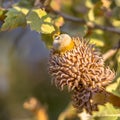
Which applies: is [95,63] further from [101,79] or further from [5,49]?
[5,49]

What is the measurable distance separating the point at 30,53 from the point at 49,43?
3388 millimetres

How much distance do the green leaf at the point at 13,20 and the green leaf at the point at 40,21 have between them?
0.15 ft

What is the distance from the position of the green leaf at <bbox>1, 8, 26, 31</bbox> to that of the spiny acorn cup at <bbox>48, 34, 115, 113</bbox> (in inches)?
10.0

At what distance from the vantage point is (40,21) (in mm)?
2676

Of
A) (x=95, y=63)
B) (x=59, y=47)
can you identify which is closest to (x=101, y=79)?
(x=95, y=63)

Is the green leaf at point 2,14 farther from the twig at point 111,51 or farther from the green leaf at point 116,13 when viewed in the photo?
the green leaf at point 116,13

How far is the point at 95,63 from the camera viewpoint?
2.50m

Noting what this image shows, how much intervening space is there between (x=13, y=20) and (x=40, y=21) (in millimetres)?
131

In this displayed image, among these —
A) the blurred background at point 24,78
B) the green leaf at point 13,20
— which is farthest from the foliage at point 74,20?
the blurred background at point 24,78

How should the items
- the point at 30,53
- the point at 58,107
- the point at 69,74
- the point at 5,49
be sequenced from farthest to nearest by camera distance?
the point at 5,49 → the point at 30,53 → the point at 58,107 → the point at 69,74

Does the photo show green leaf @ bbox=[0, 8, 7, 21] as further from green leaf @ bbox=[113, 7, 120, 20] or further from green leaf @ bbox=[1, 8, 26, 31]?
green leaf @ bbox=[113, 7, 120, 20]

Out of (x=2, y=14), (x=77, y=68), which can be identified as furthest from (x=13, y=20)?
(x=77, y=68)

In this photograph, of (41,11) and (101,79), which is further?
(41,11)

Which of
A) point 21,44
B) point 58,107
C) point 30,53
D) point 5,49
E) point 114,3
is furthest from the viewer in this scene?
point 5,49
